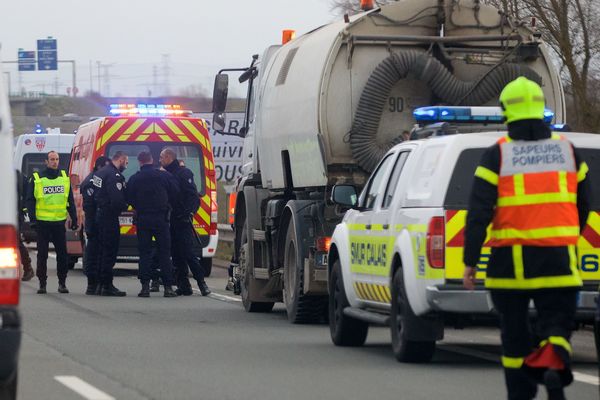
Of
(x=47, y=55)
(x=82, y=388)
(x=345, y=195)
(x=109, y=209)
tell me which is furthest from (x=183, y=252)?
(x=47, y=55)

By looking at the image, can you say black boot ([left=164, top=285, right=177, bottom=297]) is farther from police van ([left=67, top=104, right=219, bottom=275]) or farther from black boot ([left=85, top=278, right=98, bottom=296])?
police van ([left=67, top=104, right=219, bottom=275])

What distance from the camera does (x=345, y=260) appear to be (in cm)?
1373

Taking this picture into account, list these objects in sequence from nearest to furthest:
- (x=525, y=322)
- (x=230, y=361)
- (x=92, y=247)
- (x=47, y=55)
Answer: (x=525, y=322)
(x=230, y=361)
(x=92, y=247)
(x=47, y=55)

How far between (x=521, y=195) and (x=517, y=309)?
59cm

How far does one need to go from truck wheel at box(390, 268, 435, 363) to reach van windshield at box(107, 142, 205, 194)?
523 inches

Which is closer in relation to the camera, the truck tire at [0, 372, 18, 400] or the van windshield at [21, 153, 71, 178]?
the truck tire at [0, 372, 18, 400]

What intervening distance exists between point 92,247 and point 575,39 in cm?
1338

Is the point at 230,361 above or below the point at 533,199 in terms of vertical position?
below

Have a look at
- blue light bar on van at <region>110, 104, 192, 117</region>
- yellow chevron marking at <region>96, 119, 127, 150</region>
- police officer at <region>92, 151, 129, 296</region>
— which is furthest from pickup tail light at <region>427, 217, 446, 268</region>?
blue light bar on van at <region>110, 104, 192, 117</region>

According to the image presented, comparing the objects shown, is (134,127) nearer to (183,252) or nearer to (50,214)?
(50,214)

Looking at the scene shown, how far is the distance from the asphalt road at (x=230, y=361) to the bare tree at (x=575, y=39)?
47.5ft

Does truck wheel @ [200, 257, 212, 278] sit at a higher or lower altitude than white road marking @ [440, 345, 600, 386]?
lower

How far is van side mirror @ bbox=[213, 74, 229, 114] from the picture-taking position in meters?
20.2

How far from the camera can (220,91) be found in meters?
20.3
